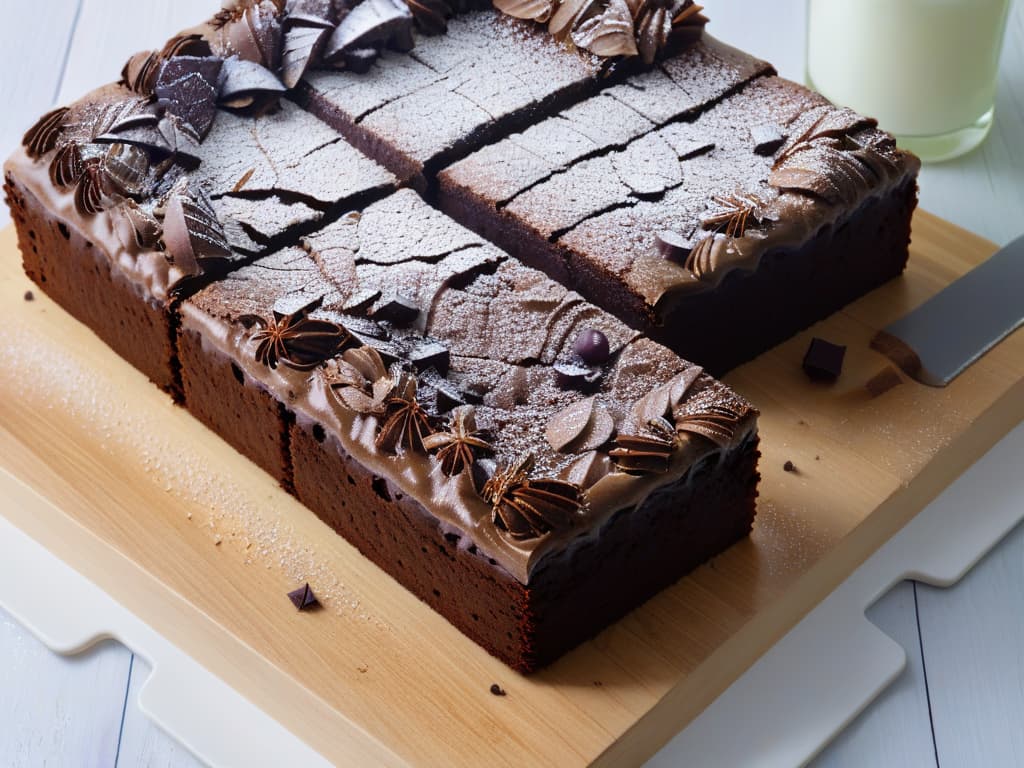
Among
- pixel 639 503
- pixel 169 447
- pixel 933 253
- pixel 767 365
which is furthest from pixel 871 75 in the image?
pixel 169 447

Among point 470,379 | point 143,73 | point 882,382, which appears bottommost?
point 882,382

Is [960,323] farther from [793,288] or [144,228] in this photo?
[144,228]

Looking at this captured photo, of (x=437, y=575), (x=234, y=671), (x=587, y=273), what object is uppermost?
(x=587, y=273)

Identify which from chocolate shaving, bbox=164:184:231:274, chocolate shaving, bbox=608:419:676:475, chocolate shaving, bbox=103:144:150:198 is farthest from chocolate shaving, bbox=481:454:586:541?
chocolate shaving, bbox=103:144:150:198

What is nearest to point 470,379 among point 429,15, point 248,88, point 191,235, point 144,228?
point 191,235

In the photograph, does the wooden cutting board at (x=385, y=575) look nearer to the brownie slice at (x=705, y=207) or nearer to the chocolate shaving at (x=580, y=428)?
the brownie slice at (x=705, y=207)

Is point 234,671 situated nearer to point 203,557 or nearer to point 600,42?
point 203,557
